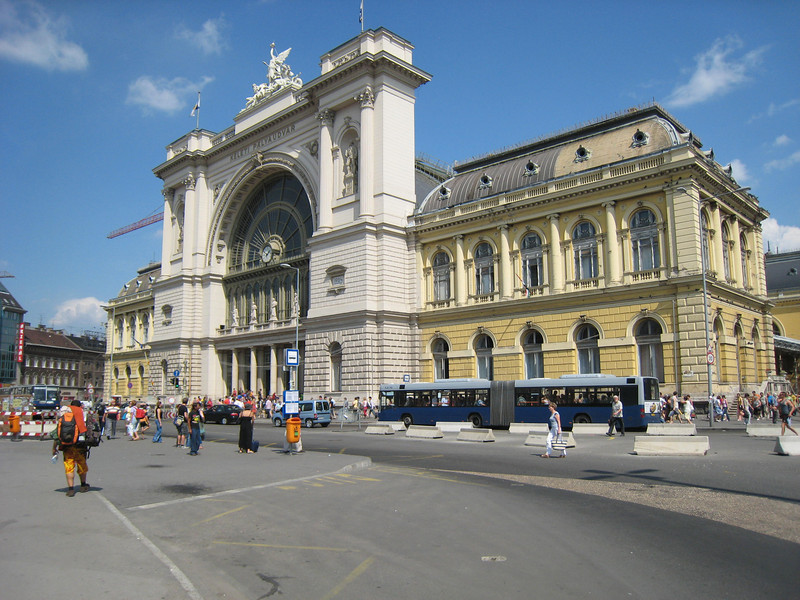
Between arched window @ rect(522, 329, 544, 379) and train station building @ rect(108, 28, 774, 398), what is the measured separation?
6.0 inches

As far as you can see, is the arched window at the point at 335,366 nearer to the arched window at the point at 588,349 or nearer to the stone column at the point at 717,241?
the arched window at the point at 588,349

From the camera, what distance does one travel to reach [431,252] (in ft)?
155

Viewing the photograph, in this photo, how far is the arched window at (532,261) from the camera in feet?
134

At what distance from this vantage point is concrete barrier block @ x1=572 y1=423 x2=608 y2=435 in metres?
29.4

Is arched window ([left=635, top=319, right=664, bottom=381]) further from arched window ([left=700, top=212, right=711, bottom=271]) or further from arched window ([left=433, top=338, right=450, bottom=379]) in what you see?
arched window ([left=433, top=338, right=450, bottom=379])

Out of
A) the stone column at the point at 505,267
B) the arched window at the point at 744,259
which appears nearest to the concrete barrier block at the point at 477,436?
the stone column at the point at 505,267

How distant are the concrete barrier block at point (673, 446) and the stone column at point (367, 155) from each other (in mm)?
29910

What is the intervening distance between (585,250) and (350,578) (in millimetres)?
34016

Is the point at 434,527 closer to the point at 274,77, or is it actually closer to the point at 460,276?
the point at 460,276

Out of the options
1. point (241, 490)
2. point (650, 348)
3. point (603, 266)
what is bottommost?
point (241, 490)

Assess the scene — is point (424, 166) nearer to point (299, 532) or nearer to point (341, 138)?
point (341, 138)

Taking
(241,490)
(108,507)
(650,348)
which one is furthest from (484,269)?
(108,507)

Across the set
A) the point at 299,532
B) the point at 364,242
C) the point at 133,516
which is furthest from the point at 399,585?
the point at 364,242

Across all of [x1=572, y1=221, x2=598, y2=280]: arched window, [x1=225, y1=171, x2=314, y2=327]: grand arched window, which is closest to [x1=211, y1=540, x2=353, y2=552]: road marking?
[x1=572, y1=221, x2=598, y2=280]: arched window
